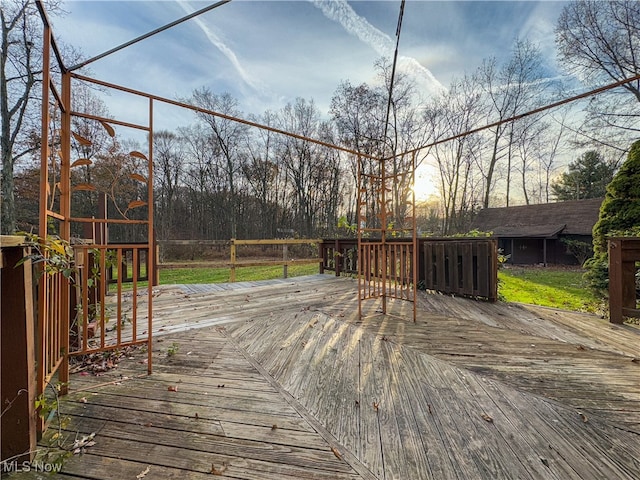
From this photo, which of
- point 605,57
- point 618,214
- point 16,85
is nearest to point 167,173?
point 16,85

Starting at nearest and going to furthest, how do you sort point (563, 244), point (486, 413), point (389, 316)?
point (486, 413)
point (389, 316)
point (563, 244)

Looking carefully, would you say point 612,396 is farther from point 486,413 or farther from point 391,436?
point 391,436

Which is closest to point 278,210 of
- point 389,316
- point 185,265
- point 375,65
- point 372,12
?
point 375,65

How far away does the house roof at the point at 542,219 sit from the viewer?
1411 centimetres

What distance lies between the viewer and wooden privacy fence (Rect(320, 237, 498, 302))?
406 centimetres

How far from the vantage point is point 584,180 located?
17859 mm

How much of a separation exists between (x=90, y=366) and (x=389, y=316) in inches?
115

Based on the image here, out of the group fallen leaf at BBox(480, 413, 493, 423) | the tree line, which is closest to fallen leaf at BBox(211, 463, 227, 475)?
fallen leaf at BBox(480, 413, 493, 423)

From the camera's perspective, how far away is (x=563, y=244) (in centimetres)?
1427

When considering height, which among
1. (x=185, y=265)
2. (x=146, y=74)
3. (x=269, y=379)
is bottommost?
(x=269, y=379)

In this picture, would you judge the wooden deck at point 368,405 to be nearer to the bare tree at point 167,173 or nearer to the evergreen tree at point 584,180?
the bare tree at point 167,173

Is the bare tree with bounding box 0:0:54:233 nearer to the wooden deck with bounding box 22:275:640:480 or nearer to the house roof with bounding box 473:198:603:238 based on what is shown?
the wooden deck with bounding box 22:275:640:480

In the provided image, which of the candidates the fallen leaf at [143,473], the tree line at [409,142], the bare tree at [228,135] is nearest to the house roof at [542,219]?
the tree line at [409,142]

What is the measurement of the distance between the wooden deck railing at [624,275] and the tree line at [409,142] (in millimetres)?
7602
